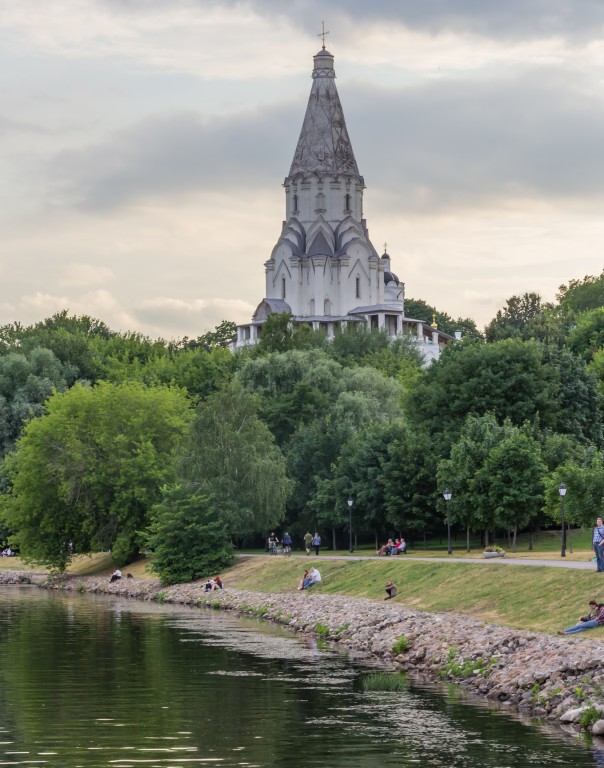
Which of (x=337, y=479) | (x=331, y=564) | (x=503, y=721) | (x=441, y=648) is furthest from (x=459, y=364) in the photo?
(x=503, y=721)

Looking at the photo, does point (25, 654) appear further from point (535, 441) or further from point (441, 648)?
point (535, 441)

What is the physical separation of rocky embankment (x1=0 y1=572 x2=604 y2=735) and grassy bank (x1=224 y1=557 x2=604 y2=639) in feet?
3.66

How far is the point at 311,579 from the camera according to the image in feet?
194

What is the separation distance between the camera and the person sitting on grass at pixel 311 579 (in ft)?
194

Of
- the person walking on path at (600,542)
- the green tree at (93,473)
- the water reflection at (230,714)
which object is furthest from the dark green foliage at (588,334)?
the water reflection at (230,714)

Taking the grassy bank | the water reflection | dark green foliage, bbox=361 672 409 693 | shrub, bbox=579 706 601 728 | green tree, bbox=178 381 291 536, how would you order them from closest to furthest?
1. the water reflection
2. shrub, bbox=579 706 601 728
3. dark green foliage, bbox=361 672 409 693
4. the grassy bank
5. green tree, bbox=178 381 291 536

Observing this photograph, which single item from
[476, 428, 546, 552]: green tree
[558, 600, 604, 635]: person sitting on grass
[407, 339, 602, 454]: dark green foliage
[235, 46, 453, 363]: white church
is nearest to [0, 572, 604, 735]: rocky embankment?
[558, 600, 604, 635]: person sitting on grass

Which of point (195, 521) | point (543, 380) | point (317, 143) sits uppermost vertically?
point (317, 143)

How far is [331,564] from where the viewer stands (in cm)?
6378

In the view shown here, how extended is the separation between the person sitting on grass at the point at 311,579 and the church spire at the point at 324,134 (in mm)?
110415

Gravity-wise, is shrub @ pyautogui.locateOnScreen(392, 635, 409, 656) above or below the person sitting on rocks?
below

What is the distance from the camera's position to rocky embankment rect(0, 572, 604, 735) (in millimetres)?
29562

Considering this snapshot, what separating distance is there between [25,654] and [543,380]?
4119 cm

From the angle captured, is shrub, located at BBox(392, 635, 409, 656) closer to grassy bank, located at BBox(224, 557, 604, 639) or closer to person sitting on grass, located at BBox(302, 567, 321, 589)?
grassy bank, located at BBox(224, 557, 604, 639)
